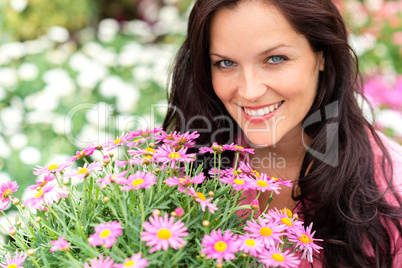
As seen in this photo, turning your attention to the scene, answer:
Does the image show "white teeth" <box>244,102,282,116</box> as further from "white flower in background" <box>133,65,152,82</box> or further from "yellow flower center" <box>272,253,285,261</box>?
"white flower in background" <box>133,65,152,82</box>

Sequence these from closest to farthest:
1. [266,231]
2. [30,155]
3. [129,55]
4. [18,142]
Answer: [266,231] → [30,155] → [18,142] → [129,55]

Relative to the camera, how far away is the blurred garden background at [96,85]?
86.2 inches

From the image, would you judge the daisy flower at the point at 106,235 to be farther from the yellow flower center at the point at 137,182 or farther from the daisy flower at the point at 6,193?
the daisy flower at the point at 6,193

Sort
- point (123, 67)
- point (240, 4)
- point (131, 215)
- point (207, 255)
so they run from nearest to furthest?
point (207, 255) < point (131, 215) < point (240, 4) < point (123, 67)

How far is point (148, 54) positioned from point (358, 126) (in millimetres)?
2071

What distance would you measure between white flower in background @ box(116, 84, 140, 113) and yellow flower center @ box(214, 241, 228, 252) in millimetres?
1972

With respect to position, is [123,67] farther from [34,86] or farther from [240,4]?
[240,4]

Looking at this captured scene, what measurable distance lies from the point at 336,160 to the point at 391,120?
122 cm

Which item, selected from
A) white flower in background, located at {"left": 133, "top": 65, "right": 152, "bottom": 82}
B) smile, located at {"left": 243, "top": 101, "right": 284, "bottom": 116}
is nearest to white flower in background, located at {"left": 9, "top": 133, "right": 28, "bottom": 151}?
white flower in background, located at {"left": 133, "top": 65, "right": 152, "bottom": 82}

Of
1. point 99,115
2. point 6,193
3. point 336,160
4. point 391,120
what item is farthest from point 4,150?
point 391,120

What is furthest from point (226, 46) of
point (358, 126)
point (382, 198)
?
point (382, 198)

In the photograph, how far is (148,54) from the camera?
9.99 ft

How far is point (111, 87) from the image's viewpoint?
2.56 metres

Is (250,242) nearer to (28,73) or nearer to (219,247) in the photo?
(219,247)
